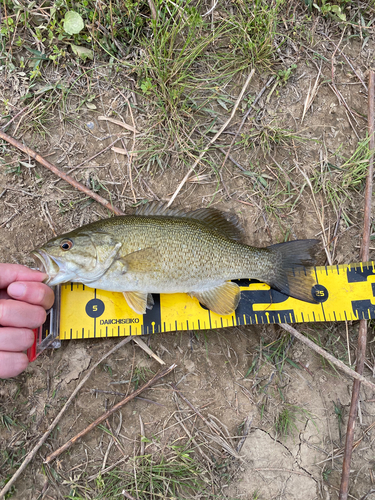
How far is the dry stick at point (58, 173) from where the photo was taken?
136 inches

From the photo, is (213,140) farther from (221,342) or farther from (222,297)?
(221,342)

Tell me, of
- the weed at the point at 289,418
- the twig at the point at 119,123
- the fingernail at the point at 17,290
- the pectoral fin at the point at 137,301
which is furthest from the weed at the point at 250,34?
the weed at the point at 289,418

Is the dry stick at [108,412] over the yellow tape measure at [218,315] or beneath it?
beneath

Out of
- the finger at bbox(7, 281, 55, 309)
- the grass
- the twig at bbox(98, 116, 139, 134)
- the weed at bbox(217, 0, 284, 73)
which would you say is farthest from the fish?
the weed at bbox(217, 0, 284, 73)

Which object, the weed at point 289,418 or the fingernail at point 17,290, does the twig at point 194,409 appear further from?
the fingernail at point 17,290

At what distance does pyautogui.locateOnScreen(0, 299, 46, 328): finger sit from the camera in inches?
104

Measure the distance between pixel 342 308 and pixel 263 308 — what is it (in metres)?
0.85

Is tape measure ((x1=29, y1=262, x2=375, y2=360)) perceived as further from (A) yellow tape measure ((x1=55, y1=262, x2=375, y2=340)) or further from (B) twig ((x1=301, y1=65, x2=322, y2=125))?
(B) twig ((x1=301, y1=65, x2=322, y2=125))

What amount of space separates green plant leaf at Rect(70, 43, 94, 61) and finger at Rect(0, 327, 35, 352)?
3.02 meters

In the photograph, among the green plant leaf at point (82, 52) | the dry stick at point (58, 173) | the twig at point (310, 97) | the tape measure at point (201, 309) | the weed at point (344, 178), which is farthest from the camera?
the twig at point (310, 97)

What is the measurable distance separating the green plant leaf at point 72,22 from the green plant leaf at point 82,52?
14 centimetres

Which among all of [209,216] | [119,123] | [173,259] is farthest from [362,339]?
[119,123]

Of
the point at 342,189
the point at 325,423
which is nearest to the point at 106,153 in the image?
the point at 342,189

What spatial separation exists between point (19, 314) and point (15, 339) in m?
0.22
